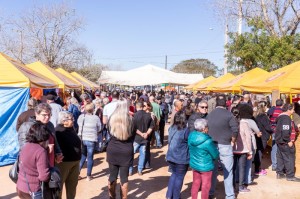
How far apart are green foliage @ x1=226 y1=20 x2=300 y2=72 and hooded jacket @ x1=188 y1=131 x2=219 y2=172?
44.0 feet

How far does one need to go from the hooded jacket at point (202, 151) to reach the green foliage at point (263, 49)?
13.4 m

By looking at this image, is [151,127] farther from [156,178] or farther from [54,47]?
[54,47]

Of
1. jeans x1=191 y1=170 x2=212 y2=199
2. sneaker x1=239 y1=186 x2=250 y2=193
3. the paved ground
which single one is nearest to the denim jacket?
jeans x1=191 y1=170 x2=212 y2=199

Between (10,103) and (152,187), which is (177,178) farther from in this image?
(10,103)

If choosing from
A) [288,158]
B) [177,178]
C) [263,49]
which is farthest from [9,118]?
[263,49]

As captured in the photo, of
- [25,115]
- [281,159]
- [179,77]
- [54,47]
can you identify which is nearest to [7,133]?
[25,115]

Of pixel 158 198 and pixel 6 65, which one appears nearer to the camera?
pixel 158 198

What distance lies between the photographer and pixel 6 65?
852 cm

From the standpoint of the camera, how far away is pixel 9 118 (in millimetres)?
8320

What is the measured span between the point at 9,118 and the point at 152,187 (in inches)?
172

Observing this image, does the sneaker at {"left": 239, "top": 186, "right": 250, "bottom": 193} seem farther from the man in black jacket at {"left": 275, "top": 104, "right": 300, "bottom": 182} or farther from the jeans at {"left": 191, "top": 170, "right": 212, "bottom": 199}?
the jeans at {"left": 191, "top": 170, "right": 212, "bottom": 199}

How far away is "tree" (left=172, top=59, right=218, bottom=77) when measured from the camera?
77.8 m

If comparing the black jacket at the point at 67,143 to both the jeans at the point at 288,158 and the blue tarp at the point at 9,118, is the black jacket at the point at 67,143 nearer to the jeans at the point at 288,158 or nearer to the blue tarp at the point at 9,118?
the blue tarp at the point at 9,118

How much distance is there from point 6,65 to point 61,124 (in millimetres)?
4915
